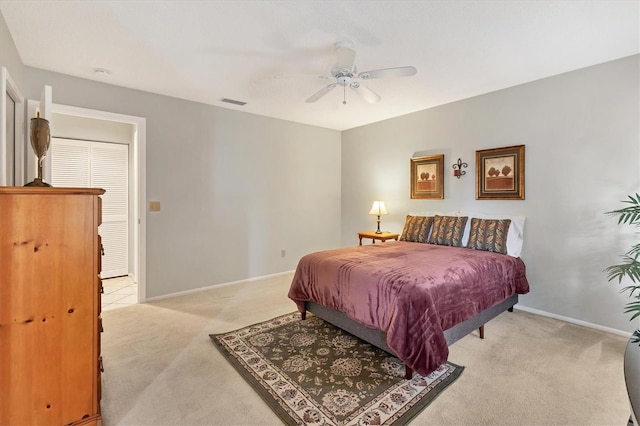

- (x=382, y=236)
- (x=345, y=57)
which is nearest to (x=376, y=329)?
(x=345, y=57)

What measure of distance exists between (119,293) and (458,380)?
421 cm

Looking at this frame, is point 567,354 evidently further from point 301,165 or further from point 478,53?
point 301,165

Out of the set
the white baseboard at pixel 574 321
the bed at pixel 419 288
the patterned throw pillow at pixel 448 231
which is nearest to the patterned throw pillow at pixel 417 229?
the patterned throw pillow at pixel 448 231

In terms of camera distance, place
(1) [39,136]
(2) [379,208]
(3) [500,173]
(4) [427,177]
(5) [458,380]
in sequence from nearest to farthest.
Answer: (1) [39,136], (5) [458,380], (3) [500,173], (4) [427,177], (2) [379,208]

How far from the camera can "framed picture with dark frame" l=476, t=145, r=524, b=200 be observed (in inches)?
141

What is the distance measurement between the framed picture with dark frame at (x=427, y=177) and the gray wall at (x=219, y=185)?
1.73m

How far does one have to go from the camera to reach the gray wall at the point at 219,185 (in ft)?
12.5

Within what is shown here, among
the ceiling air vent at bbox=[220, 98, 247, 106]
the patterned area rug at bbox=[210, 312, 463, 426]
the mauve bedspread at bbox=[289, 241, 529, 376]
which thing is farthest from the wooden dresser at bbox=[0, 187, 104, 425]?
the ceiling air vent at bbox=[220, 98, 247, 106]

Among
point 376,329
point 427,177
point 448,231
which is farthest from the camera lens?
point 427,177

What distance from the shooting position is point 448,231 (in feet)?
12.6

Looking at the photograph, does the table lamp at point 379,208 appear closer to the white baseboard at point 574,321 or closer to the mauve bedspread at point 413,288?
the mauve bedspread at point 413,288

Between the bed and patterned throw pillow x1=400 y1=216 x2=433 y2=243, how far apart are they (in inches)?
11.8

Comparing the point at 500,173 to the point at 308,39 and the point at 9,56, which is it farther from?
the point at 9,56

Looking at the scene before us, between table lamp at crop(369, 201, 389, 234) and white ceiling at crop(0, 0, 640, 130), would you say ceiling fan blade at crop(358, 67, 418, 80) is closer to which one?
white ceiling at crop(0, 0, 640, 130)
